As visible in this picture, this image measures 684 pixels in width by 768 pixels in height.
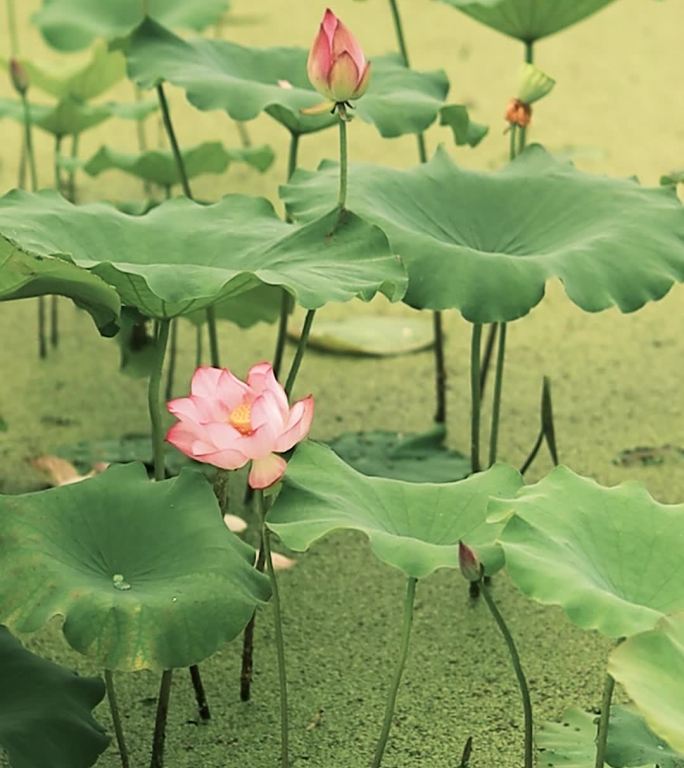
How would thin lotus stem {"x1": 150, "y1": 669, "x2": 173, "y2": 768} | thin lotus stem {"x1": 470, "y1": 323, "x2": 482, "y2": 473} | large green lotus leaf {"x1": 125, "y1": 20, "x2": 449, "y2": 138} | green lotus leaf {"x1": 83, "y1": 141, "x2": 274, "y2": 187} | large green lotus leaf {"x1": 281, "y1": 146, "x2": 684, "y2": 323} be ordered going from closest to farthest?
thin lotus stem {"x1": 150, "y1": 669, "x2": 173, "y2": 768}, large green lotus leaf {"x1": 281, "y1": 146, "x2": 684, "y2": 323}, thin lotus stem {"x1": 470, "y1": 323, "x2": 482, "y2": 473}, large green lotus leaf {"x1": 125, "y1": 20, "x2": 449, "y2": 138}, green lotus leaf {"x1": 83, "y1": 141, "x2": 274, "y2": 187}

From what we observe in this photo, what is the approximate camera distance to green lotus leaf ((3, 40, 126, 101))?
245 centimetres

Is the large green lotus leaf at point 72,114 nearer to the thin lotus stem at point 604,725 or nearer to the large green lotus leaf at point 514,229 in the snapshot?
the large green lotus leaf at point 514,229

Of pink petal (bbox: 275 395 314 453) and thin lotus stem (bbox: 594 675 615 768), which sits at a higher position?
pink petal (bbox: 275 395 314 453)

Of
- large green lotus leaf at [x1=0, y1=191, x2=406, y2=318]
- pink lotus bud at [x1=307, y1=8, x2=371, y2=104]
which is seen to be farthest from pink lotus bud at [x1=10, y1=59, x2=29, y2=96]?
pink lotus bud at [x1=307, y1=8, x2=371, y2=104]

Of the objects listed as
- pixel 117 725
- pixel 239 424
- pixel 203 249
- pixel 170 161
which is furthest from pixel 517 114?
pixel 117 725

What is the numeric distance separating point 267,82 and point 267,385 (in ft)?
2.55

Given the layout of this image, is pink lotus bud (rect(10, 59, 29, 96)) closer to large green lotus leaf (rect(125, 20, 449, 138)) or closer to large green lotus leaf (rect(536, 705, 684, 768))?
large green lotus leaf (rect(125, 20, 449, 138))

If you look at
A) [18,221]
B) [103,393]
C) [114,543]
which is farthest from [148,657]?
[103,393]

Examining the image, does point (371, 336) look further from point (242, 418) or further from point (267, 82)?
point (242, 418)

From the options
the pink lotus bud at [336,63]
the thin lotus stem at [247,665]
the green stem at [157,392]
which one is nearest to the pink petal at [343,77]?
the pink lotus bud at [336,63]

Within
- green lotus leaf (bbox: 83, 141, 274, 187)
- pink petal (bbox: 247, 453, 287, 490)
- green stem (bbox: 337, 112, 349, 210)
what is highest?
green stem (bbox: 337, 112, 349, 210)

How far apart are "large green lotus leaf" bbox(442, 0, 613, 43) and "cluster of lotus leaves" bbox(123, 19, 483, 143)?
9 centimetres

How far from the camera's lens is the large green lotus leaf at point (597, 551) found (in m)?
1.11

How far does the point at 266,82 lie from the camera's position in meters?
1.96
